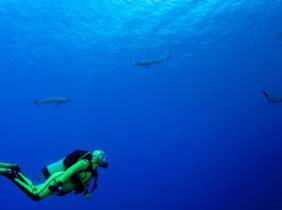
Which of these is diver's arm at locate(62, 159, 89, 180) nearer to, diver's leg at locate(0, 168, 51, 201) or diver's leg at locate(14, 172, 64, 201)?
diver's leg at locate(14, 172, 64, 201)

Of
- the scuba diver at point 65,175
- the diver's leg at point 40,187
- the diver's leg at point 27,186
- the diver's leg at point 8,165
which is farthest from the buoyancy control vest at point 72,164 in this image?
the diver's leg at point 8,165

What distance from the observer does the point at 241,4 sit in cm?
2717

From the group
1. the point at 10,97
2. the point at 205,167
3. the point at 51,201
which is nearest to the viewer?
the point at 205,167

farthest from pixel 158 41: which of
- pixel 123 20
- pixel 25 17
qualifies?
pixel 25 17

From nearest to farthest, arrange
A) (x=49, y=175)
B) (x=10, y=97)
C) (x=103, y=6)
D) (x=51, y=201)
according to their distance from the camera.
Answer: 1. (x=49, y=175)
2. (x=103, y=6)
3. (x=10, y=97)
4. (x=51, y=201)

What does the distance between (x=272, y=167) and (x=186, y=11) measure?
12.2 meters

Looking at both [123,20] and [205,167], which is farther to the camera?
[205,167]

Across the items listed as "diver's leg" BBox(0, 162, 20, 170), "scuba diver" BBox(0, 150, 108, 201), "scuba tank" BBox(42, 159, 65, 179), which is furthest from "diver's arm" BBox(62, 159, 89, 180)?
"diver's leg" BBox(0, 162, 20, 170)

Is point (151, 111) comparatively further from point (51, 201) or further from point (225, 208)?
point (225, 208)

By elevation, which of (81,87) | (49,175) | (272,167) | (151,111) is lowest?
(49,175)

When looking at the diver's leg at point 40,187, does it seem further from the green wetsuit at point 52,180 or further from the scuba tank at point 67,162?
the scuba tank at point 67,162

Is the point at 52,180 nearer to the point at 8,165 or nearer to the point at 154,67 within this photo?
the point at 8,165

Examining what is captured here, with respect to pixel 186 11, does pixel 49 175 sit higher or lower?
lower

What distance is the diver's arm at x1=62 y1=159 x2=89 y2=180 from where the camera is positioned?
568cm
